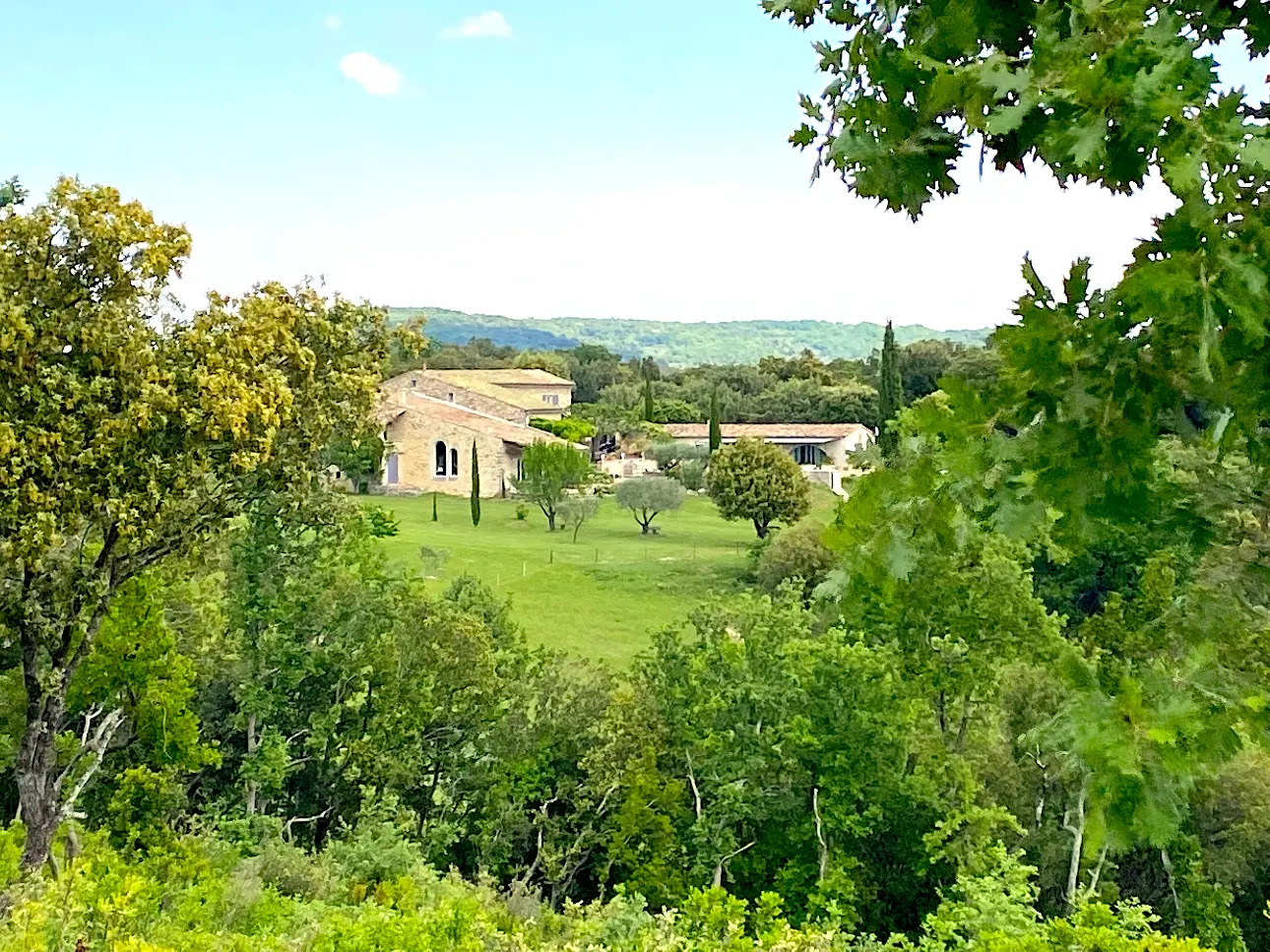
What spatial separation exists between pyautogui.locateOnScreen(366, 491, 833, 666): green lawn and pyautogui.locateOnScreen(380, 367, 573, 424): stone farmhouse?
1044 centimetres

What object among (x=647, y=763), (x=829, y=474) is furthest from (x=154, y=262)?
(x=829, y=474)

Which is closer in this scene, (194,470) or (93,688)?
(194,470)

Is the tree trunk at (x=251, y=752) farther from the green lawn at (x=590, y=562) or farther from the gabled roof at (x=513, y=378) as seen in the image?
the gabled roof at (x=513, y=378)

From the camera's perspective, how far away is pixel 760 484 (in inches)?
1419

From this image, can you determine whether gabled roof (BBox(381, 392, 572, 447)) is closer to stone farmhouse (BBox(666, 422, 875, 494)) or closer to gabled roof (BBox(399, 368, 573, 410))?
gabled roof (BBox(399, 368, 573, 410))

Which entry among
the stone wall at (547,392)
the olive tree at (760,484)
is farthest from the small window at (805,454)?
the olive tree at (760,484)

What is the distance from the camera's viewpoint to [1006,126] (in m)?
1.82

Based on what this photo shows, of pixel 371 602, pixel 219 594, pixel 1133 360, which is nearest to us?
pixel 1133 360

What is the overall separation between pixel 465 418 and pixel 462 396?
808 cm

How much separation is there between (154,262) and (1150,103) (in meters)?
9.41

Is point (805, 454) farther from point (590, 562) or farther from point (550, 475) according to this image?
point (590, 562)

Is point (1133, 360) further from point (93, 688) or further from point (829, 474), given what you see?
point (829, 474)

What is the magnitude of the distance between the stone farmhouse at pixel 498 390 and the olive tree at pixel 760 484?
787 inches

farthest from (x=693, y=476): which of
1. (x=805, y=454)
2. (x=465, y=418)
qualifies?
(x=805, y=454)
